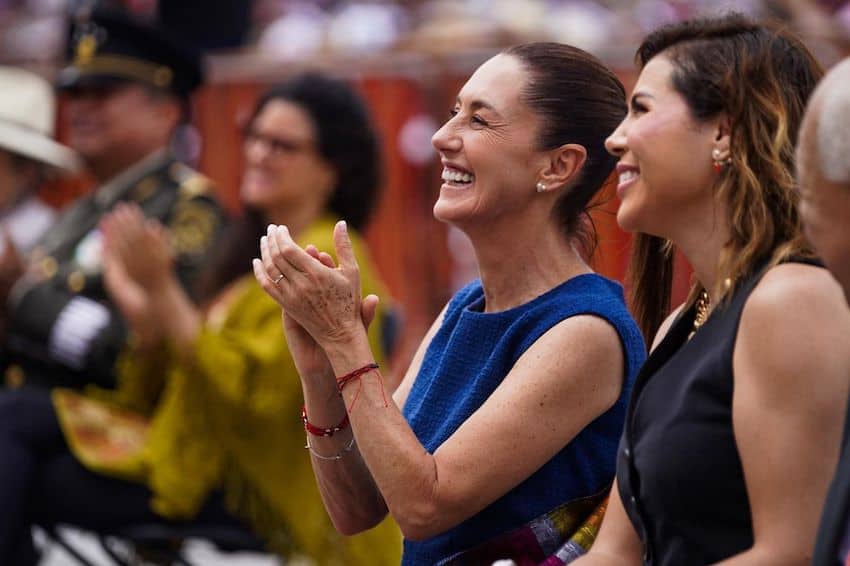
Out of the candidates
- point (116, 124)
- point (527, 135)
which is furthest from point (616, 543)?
point (116, 124)

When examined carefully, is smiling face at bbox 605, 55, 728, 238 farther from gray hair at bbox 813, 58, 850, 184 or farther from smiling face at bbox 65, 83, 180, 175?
smiling face at bbox 65, 83, 180, 175

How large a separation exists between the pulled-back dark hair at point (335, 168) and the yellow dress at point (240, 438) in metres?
0.08

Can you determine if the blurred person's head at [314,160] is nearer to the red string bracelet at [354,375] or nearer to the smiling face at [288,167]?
the smiling face at [288,167]

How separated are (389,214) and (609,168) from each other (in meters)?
4.04

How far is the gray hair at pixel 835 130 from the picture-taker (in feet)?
6.95

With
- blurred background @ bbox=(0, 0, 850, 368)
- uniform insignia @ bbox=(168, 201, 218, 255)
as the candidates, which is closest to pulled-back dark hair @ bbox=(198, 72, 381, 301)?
uniform insignia @ bbox=(168, 201, 218, 255)

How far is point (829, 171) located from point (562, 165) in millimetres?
1064

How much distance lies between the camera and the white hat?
6434mm

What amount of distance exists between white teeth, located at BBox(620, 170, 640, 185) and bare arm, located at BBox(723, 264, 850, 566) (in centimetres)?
39

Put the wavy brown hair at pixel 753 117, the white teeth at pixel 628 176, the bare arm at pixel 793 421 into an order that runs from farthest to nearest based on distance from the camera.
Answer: the white teeth at pixel 628 176 < the wavy brown hair at pixel 753 117 < the bare arm at pixel 793 421

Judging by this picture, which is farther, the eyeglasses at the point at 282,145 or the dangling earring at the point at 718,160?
the eyeglasses at the point at 282,145

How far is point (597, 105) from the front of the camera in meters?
3.19

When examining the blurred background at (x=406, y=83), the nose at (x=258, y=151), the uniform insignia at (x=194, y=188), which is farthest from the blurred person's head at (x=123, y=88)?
the nose at (x=258, y=151)

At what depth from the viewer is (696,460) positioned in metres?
2.56
